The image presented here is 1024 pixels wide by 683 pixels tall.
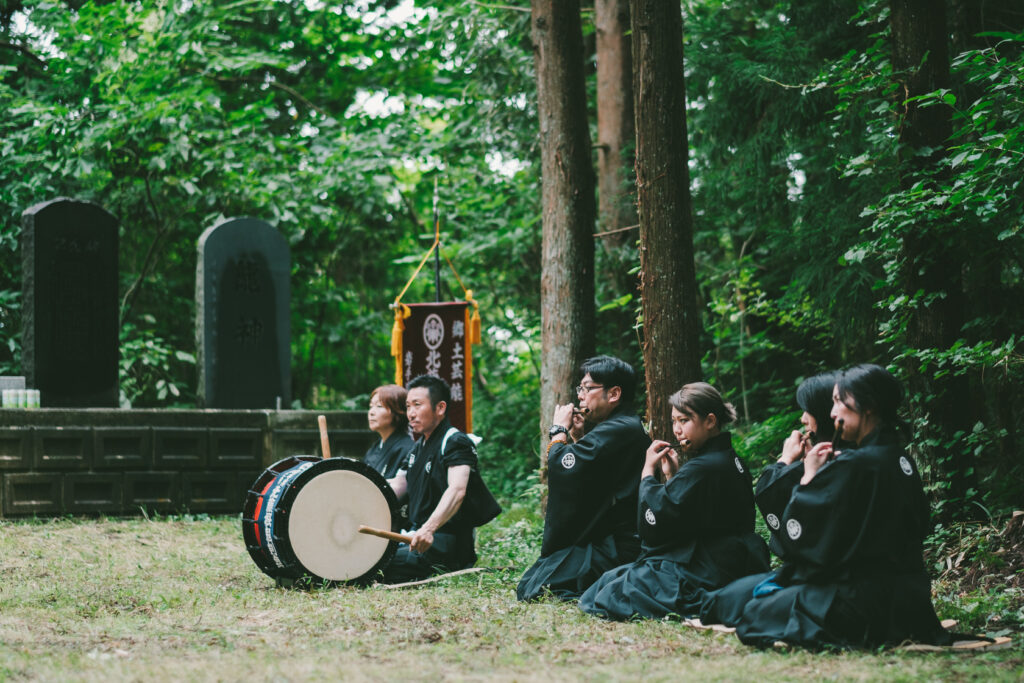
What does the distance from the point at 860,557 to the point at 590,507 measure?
204 cm

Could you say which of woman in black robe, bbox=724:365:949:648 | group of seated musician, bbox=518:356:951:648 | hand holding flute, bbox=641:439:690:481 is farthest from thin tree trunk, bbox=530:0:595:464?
woman in black robe, bbox=724:365:949:648

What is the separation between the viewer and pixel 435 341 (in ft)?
32.8

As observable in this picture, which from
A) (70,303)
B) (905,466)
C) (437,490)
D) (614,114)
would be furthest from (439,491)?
(614,114)

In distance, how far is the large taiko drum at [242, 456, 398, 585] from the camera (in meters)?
6.70

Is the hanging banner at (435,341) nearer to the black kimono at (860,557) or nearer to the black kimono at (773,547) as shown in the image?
the black kimono at (773,547)

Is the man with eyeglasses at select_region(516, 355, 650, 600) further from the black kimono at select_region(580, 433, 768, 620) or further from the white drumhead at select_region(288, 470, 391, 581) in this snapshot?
the white drumhead at select_region(288, 470, 391, 581)

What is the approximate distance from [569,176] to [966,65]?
3.34 metres

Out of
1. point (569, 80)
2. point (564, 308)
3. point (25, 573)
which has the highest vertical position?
point (569, 80)

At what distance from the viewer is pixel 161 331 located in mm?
15531

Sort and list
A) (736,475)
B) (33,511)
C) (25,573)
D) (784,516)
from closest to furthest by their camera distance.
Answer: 1. (784,516)
2. (736,475)
3. (25,573)
4. (33,511)

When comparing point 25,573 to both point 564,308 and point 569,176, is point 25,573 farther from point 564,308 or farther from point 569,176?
point 569,176

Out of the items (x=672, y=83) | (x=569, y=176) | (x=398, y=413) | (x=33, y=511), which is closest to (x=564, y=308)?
(x=569, y=176)

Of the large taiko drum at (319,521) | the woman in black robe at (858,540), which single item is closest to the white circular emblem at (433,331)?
the large taiko drum at (319,521)

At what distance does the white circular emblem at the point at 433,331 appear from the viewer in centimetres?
1000
